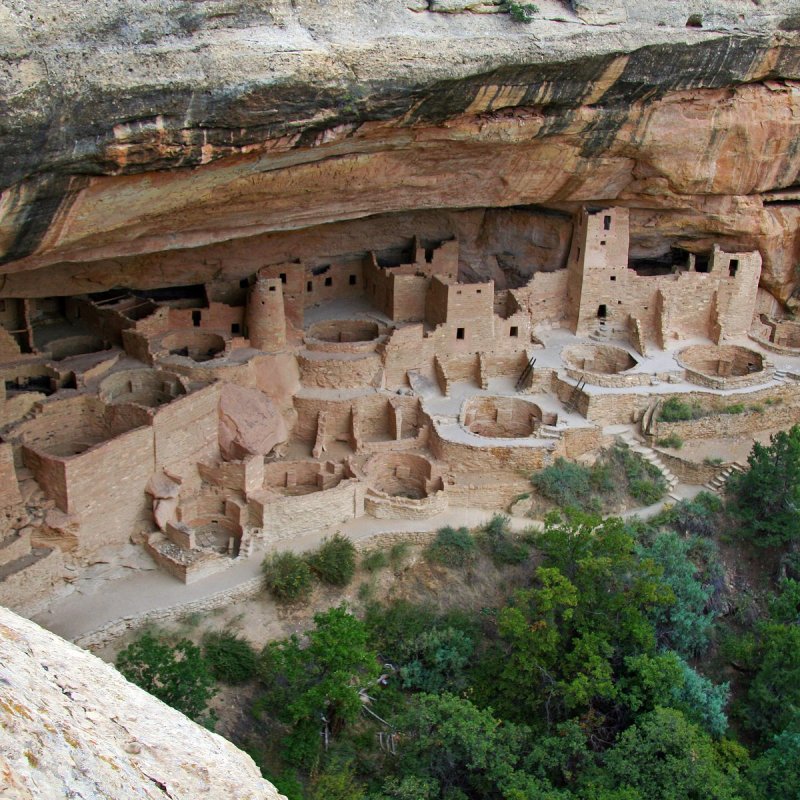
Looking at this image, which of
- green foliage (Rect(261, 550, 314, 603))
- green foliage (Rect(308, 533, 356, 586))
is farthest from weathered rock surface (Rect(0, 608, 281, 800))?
green foliage (Rect(308, 533, 356, 586))

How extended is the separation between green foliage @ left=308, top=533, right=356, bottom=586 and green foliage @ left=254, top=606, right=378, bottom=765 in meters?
1.41

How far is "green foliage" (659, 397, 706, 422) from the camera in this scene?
1656 centimetres

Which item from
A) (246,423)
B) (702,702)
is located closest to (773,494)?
(702,702)

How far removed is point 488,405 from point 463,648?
16.0 ft

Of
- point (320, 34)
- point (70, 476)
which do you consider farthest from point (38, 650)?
point (70, 476)

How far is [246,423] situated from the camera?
15.2m

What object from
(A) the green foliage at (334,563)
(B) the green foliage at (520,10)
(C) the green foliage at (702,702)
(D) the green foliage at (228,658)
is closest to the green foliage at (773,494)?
(C) the green foliage at (702,702)

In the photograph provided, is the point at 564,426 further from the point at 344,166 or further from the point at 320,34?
the point at 320,34

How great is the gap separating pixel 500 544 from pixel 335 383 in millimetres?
3980

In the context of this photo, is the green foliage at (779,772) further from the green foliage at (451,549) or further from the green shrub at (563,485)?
the green foliage at (451,549)

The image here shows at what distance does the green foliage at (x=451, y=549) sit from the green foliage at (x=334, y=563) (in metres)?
1.27

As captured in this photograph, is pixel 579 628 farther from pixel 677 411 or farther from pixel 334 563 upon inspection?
pixel 677 411

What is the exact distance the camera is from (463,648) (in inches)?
526

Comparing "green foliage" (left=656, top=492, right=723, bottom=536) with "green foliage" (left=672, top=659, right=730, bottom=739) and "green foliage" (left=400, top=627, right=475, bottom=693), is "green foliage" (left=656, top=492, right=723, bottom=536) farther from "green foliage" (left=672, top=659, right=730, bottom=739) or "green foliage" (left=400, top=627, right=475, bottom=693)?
"green foliage" (left=400, top=627, right=475, bottom=693)
